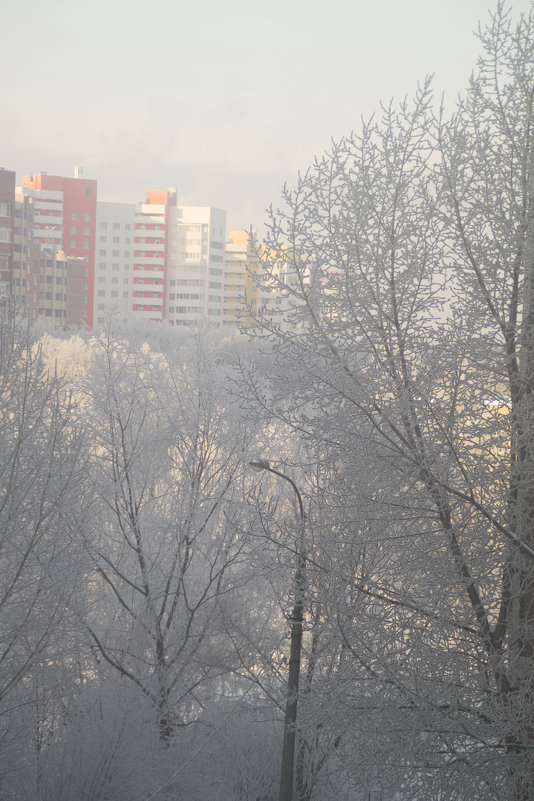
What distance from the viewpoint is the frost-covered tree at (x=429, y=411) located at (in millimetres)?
7082

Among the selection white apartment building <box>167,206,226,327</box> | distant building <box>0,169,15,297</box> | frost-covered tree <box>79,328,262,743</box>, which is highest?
white apartment building <box>167,206,226,327</box>

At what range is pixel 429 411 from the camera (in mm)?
7133

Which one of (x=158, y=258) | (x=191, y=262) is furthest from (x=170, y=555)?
(x=158, y=258)

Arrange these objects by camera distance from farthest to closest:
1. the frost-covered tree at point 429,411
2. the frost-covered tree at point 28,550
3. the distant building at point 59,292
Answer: the distant building at point 59,292, the frost-covered tree at point 28,550, the frost-covered tree at point 429,411

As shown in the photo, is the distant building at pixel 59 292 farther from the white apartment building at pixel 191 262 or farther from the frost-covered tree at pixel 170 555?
the frost-covered tree at pixel 170 555

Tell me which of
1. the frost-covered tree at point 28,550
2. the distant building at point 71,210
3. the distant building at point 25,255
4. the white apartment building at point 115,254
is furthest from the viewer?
the white apartment building at point 115,254

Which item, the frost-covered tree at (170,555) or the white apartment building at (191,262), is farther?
the white apartment building at (191,262)

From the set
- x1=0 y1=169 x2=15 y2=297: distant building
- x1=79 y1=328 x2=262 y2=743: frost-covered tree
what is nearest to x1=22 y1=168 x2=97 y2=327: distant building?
x1=0 y1=169 x2=15 y2=297: distant building

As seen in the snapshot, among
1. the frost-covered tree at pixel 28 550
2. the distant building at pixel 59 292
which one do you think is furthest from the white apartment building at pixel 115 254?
the frost-covered tree at pixel 28 550

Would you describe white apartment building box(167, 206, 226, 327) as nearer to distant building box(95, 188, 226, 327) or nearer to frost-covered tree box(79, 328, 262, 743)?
distant building box(95, 188, 226, 327)

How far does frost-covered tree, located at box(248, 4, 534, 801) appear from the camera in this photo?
7.08 m

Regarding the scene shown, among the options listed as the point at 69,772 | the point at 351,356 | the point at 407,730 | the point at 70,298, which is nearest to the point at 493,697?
the point at 407,730

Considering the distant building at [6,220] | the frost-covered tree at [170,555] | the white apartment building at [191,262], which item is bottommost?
the frost-covered tree at [170,555]

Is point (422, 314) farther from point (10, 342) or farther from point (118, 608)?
point (118, 608)
